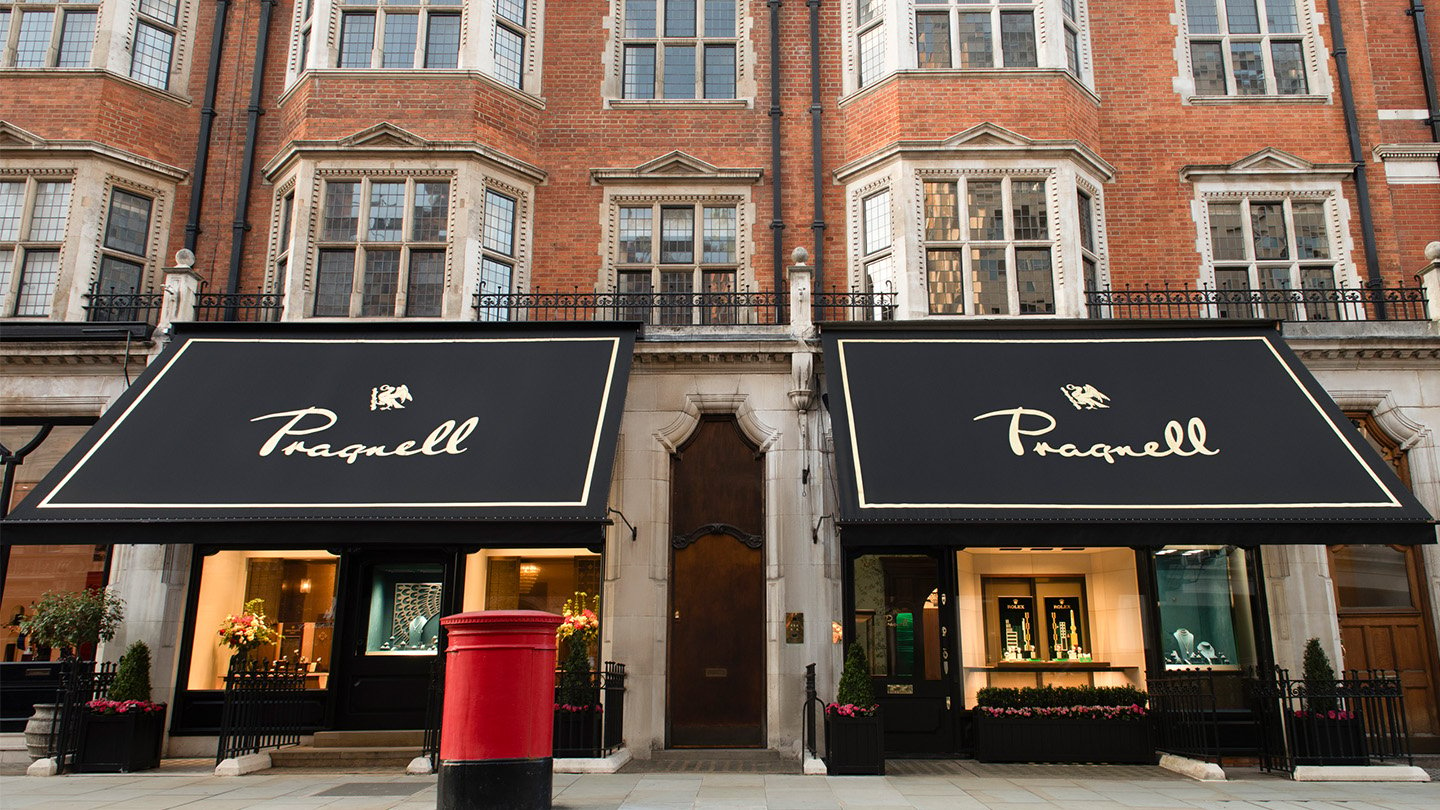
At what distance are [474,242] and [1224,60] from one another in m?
12.4

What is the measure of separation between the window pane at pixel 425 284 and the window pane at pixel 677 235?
334cm

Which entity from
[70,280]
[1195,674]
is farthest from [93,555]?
[1195,674]

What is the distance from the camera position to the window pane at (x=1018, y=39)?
50.3 feet

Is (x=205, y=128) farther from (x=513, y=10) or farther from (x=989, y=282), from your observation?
(x=989, y=282)

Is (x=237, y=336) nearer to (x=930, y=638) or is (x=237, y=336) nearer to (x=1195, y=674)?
(x=930, y=638)

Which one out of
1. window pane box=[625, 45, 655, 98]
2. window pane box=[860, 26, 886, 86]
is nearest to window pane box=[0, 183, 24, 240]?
window pane box=[625, 45, 655, 98]

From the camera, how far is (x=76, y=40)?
1573 centimetres

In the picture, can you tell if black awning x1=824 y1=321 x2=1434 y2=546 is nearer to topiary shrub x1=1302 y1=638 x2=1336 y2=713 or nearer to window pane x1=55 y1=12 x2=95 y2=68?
topiary shrub x1=1302 y1=638 x2=1336 y2=713

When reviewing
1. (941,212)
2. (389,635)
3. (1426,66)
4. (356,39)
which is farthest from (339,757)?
(1426,66)

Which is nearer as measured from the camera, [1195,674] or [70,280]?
[1195,674]

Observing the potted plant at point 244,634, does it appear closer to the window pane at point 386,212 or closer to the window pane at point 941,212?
the window pane at point 386,212

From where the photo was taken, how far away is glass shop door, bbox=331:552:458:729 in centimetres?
1341

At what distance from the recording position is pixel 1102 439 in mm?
12102

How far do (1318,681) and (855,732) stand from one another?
5540 mm
